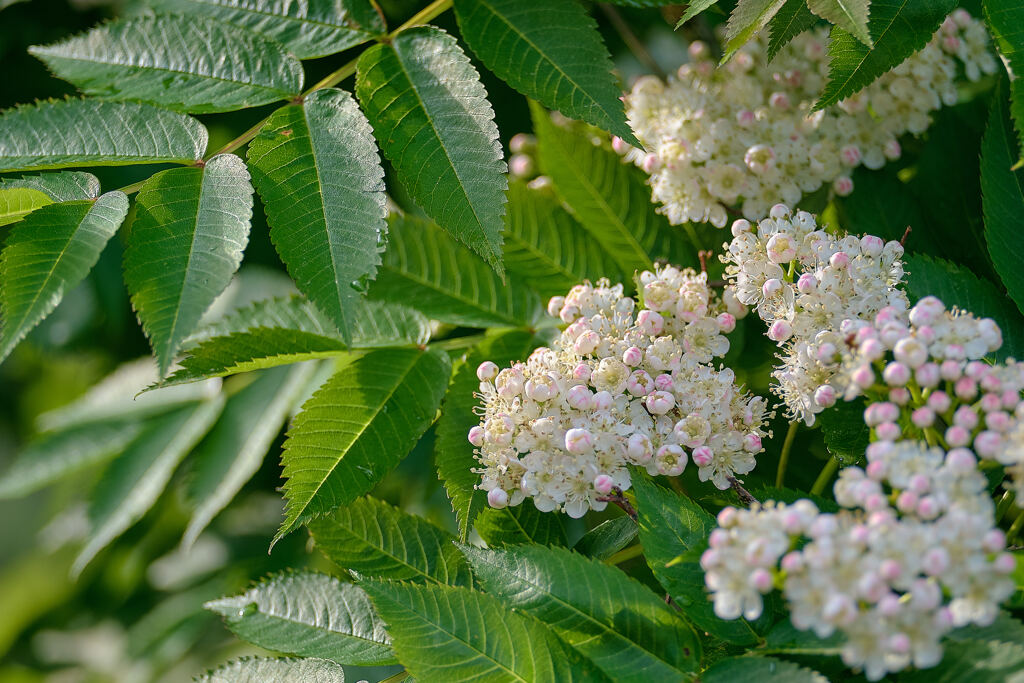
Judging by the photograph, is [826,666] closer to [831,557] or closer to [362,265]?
[831,557]

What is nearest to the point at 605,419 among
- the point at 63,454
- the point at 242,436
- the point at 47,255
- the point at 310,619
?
the point at 310,619

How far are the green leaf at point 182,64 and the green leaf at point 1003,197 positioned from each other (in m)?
1.16

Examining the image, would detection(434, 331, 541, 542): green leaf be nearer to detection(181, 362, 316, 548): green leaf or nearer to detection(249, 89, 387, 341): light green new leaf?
detection(249, 89, 387, 341): light green new leaf

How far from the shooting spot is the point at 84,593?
3.36 meters

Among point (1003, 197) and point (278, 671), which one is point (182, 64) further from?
point (1003, 197)

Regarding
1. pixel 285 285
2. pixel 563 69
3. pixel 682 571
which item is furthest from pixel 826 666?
pixel 285 285

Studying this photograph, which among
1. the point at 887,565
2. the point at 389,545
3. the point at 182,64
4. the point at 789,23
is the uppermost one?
the point at 789,23

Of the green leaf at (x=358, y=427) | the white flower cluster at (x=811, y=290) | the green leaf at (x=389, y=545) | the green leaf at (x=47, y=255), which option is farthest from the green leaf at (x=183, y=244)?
the white flower cluster at (x=811, y=290)

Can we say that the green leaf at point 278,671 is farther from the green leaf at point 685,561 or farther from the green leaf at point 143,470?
the green leaf at point 143,470

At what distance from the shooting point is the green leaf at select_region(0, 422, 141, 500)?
2324 millimetres

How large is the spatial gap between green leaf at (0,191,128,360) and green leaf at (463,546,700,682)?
2.41ft

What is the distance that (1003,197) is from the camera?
1.39 meters

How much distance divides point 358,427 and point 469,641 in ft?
1.40

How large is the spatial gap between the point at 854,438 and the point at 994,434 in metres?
0.34
